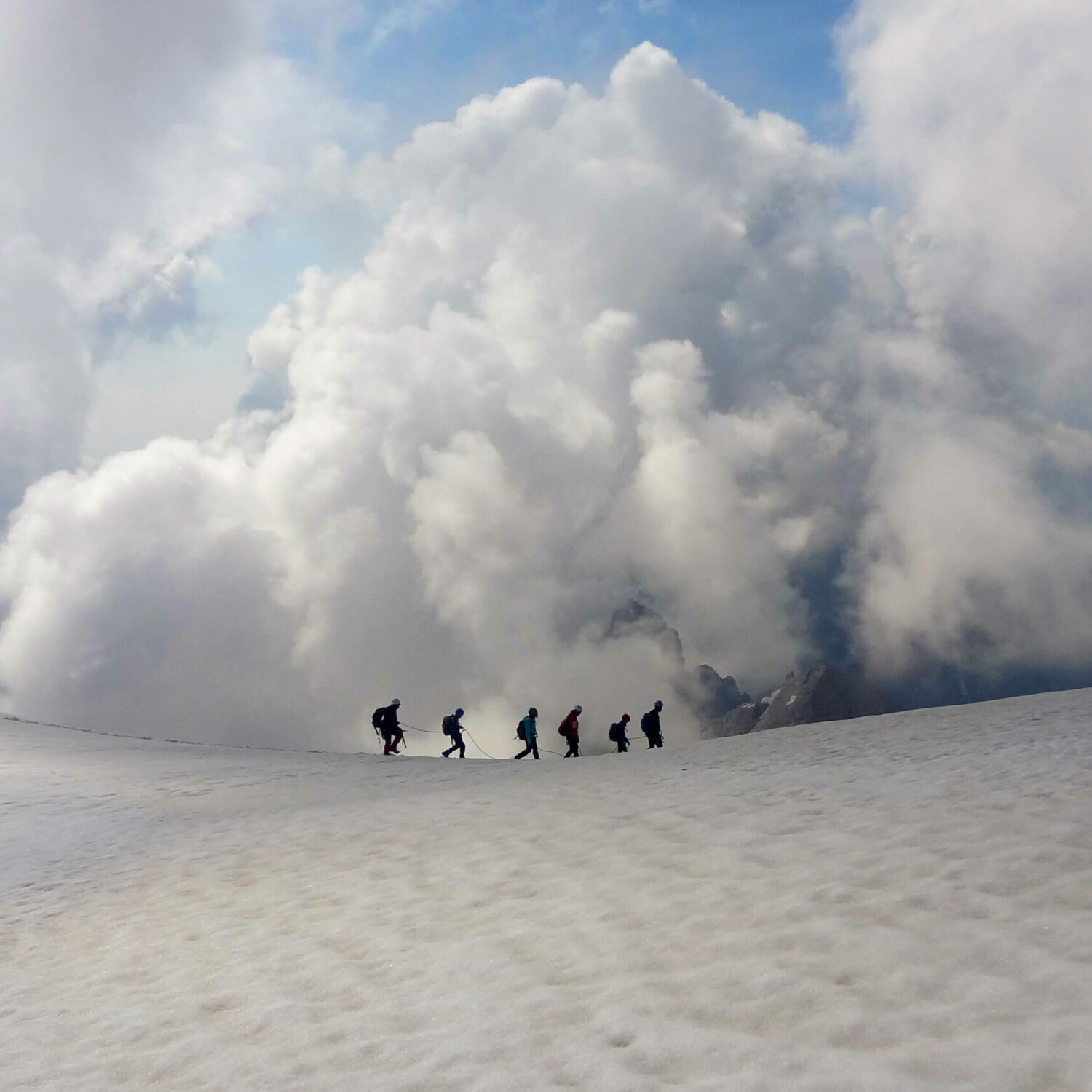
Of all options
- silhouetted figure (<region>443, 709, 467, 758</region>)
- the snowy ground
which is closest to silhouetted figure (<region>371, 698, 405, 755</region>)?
silhouetted figure (<region>443, 709, 467, 758</region>)

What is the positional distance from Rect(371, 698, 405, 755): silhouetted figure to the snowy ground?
13.4 m

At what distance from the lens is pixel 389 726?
30.3 metres

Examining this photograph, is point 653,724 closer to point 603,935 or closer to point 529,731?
point 529,731

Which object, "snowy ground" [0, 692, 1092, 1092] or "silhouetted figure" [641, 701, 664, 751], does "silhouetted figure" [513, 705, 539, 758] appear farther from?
"snowy ground" [0, 692, 1092, 1092]

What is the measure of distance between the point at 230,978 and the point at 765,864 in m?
5.64

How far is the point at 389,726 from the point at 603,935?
22.8 m

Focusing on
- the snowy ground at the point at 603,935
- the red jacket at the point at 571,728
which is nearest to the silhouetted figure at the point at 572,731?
the red jacket at the point at 571,728

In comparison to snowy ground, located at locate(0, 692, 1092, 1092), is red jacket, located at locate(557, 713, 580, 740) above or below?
above

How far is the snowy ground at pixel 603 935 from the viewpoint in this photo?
609 cm

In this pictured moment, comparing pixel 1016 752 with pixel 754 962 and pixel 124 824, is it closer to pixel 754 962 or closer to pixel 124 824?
pixel 754 962

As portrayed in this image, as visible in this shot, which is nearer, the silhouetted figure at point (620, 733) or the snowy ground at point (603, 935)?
the snowy ground at point (603, 935)

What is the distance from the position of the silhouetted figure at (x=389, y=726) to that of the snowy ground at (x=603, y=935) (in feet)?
44.1

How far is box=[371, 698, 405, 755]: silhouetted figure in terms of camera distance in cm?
2978

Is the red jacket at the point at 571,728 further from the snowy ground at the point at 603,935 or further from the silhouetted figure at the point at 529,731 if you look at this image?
the snowy ground at the point at 603,935
